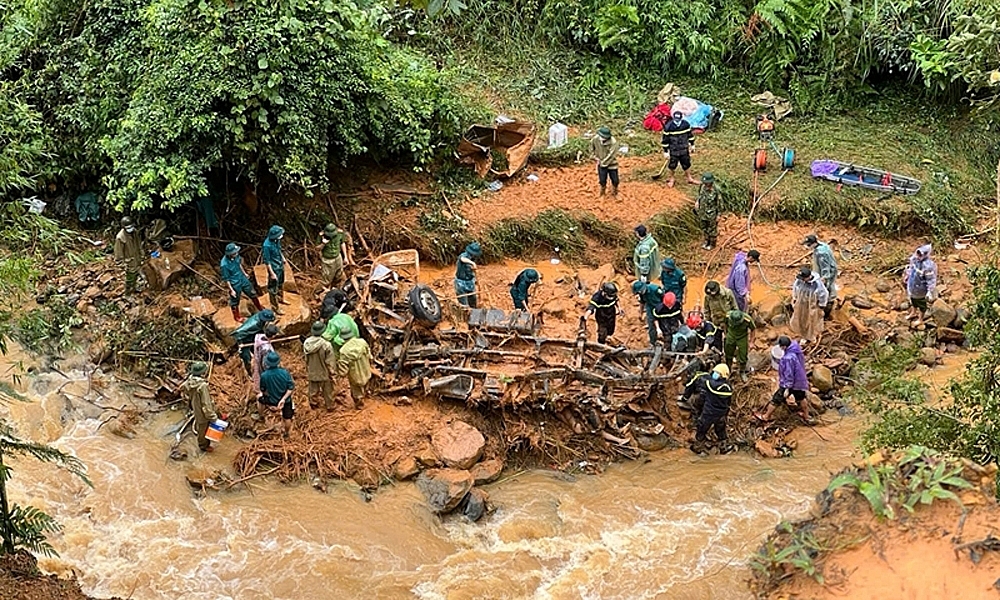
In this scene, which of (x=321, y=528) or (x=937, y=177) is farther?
(x=937, y=177)

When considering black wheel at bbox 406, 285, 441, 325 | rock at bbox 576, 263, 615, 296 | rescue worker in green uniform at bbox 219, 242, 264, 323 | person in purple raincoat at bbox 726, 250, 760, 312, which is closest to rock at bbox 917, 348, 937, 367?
person in purple raincoat at bbox 726, 250, 760, 312

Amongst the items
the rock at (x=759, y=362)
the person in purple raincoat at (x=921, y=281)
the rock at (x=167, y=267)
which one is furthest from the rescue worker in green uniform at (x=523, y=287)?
the person in purple raincoat at (x=921, y=281)

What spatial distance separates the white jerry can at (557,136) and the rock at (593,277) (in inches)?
113

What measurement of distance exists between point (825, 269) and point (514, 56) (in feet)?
25.9

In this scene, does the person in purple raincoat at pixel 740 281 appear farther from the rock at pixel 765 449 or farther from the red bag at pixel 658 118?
the red bag at pixel 658 118

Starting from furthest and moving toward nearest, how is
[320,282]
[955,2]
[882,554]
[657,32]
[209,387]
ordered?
[657,32] < [955,2] < [320,282] < [209,387] < [882,554]

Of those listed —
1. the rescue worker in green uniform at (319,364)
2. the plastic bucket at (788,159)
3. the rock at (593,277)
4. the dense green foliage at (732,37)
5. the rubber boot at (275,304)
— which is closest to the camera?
the rescue worker in green uniform at (319,364)

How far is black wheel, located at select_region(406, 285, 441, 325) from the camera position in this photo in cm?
1191

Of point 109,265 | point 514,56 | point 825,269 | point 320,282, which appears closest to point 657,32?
point 514,56

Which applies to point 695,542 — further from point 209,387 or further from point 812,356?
point 209,387

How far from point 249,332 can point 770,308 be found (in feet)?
21.8

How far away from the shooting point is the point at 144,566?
400 inches

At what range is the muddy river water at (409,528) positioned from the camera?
9992mm

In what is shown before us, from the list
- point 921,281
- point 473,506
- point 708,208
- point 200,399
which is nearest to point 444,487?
point 473,506
